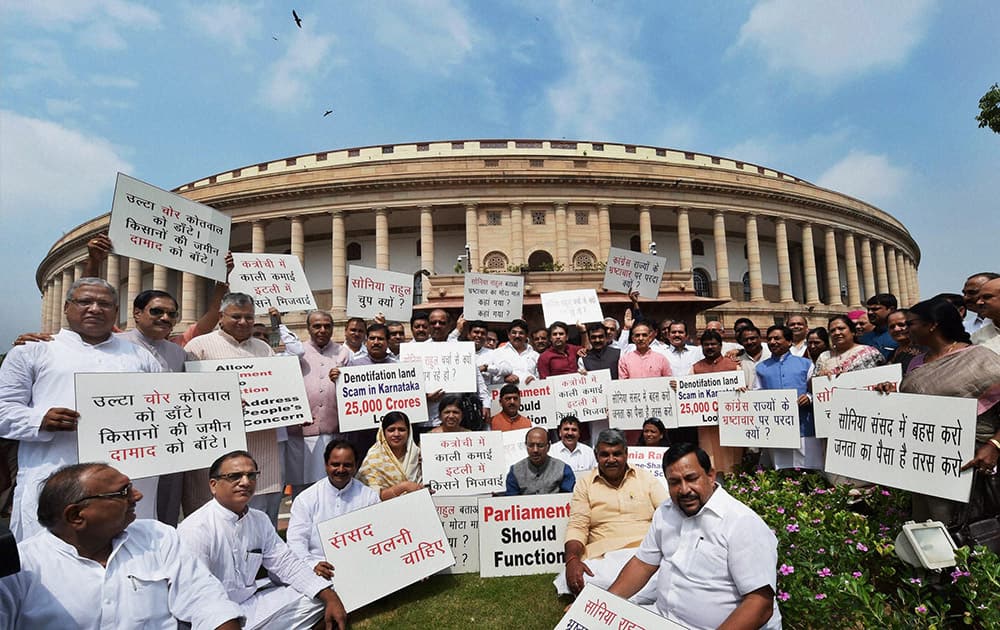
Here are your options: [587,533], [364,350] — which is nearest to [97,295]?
[364,350]

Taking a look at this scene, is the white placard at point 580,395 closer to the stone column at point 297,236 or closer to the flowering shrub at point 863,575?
the flowering shrub at point 863,575

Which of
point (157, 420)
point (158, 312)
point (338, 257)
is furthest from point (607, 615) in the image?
point (338, 257)

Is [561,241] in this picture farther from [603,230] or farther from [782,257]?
[782,257]

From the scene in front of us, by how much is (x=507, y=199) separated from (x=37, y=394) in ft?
107

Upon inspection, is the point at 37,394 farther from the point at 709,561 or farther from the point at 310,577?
the point at 709,561

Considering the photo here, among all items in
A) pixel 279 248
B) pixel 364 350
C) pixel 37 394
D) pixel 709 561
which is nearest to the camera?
pixel 709 561

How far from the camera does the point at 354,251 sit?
39.0m

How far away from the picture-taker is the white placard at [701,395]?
682cm

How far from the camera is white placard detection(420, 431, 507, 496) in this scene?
5828 millimetres

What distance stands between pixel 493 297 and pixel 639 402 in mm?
3932

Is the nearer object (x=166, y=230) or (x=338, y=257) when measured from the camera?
(x=166, y=230)

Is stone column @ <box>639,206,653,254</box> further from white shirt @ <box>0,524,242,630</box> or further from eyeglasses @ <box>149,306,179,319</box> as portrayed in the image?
white shirt @ <box>0,524,242,630</box>

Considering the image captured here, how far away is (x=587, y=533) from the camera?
469 cm

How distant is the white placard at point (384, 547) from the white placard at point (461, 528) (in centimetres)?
29
